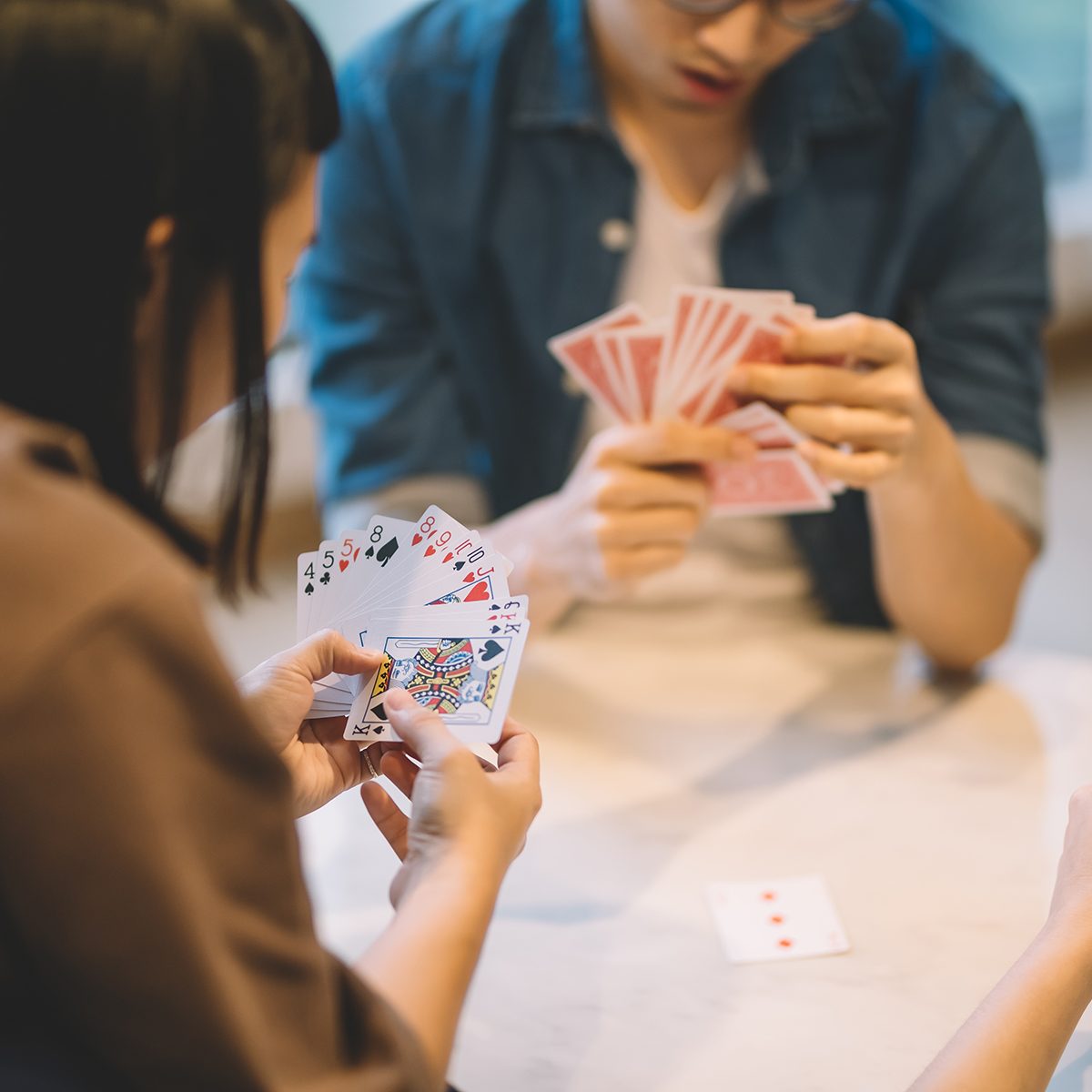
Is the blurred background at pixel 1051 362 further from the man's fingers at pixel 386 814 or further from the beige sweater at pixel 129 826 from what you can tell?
the beige sweater at pixel 129 826

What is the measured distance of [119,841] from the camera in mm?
537

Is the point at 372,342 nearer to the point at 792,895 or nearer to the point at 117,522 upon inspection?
the point at 792,895

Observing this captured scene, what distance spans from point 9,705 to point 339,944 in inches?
25.7

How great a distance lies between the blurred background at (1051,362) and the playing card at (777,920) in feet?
2.35

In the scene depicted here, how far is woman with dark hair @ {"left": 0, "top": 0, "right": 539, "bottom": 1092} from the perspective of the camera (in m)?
0.54

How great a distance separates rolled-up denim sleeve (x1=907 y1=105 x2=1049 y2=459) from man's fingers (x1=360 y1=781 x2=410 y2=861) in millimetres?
962

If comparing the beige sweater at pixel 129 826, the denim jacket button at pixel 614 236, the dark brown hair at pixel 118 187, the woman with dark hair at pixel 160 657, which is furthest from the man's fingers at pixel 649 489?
the beige sweater at pixel 129 826

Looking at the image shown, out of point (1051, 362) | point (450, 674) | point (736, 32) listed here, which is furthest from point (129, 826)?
point (1051, 362)

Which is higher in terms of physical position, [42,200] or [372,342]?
[42,200]

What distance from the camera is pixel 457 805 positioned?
2.56ft

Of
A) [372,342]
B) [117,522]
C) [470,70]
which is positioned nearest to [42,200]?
[117,522]

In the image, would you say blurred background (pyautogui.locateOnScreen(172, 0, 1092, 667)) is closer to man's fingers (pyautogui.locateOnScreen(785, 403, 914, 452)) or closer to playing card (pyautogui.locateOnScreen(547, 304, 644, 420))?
playing card (pyautogui.locateOnScreen(547, 304, 644, 420))

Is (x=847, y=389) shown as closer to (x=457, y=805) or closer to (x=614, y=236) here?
(x=614, y=236)

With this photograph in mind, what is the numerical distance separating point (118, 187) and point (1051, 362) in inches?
172
